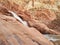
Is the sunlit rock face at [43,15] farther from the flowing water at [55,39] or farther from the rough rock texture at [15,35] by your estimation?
the rough rock texture at [15,35]

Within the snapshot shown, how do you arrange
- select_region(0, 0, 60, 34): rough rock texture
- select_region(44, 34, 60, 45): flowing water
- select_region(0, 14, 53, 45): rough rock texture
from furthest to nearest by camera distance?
select_region(0, 0, 60, 34): rough rock texture
select_region(44, 34, 60, 45): flowing water
select_region(0, 14, 53, 45): rough rock texture

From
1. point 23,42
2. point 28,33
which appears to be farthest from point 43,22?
point 23,42

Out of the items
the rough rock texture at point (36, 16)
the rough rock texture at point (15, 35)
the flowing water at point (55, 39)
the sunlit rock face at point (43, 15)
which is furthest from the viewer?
the sunlit rock face at point (43, 15)

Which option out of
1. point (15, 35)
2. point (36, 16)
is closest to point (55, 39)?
point (15, 35)

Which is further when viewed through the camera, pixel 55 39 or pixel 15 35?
pixel 55 39

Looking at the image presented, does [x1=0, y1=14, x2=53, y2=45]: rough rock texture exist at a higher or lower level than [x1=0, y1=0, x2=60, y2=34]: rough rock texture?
higher

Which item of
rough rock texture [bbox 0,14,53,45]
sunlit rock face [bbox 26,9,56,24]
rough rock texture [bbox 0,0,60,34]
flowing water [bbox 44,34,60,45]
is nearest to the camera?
rough rock texture [bbox 0,14,53,45]

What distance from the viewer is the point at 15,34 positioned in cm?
343

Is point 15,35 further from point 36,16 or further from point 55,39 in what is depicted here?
point 36,16

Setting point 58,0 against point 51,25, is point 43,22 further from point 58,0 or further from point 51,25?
point 58,0

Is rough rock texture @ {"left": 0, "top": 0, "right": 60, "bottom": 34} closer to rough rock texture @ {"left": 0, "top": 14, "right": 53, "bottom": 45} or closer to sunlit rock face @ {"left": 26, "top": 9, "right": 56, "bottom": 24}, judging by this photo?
sunlit rock face @ {"left": 26, "top": 9, "right": 56, "bottom": 24}

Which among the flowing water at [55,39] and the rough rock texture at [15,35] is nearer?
the rough rock texture at [15,35]

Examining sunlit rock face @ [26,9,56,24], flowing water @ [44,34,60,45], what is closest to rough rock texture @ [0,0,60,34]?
sunlit rock face @ [26,9,56,24]

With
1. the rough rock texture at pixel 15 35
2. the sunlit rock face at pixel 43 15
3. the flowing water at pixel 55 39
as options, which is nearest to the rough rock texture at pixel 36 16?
the sunlit rock face at pixel 43 15
